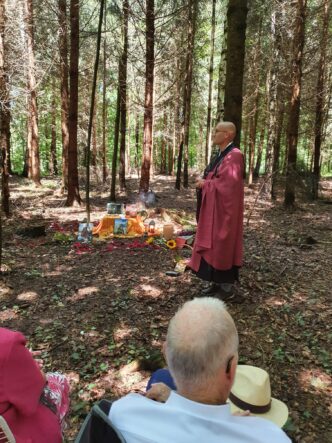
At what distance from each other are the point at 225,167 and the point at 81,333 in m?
2.64

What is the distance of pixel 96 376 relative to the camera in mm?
3564

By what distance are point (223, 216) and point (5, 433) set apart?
3.56 meters

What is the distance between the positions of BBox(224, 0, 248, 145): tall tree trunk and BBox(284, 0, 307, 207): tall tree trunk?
6.97 meters

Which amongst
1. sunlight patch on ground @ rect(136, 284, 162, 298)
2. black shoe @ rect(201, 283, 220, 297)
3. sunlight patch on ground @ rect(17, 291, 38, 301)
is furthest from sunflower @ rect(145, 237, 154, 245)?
sunlight patch on ground @ rect(17, 291, 38, 301)

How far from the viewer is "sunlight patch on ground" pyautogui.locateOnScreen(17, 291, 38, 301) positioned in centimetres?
524

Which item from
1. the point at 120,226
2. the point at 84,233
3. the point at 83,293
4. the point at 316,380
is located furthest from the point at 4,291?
the point at 316,380

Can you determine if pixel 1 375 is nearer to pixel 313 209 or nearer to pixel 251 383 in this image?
pixel 251 383

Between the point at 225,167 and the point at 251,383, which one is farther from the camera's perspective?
the point at 225,167

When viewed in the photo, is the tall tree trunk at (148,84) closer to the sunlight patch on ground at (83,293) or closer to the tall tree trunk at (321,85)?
the tall tree trunk at (321,85)

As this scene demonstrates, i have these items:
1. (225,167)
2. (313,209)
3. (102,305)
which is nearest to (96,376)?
(102,305)

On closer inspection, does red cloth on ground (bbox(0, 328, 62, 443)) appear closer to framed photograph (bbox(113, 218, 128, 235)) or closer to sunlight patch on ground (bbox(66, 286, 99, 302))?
sunlight patch on ground (bbox(66, 286, 99, 302))

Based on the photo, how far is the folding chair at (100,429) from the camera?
52.1 inches

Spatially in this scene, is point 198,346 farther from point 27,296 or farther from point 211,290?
point 27,296

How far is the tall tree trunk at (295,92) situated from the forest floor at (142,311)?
160 inches
